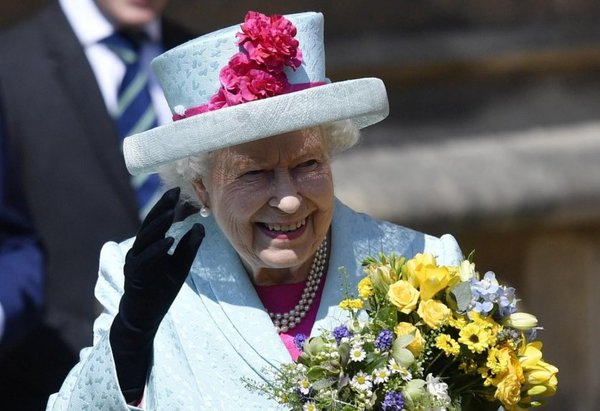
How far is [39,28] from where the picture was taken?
514 cm

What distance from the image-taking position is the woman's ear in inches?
146

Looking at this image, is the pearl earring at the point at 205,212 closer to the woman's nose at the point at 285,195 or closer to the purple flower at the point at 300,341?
the woman's nose at the point at 285,195

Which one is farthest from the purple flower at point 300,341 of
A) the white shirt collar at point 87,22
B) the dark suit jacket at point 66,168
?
the white shirt collar at point 87,22

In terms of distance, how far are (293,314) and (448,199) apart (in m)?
3.49

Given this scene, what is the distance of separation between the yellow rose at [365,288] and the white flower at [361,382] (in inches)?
7.2

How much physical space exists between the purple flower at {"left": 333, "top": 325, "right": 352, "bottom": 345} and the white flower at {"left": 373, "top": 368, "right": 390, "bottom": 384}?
0.30 feet

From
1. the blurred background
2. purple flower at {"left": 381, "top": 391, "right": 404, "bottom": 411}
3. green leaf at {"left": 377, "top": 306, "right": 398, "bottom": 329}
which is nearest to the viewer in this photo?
purple flower at {"left": 381, "top": 391, "right": 404, "bottom": 411}

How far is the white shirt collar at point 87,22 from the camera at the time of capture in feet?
17.0

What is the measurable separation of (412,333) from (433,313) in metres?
0.06

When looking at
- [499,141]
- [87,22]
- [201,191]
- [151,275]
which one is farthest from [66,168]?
[499,141]

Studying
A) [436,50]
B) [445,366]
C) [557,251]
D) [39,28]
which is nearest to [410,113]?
[436,50]

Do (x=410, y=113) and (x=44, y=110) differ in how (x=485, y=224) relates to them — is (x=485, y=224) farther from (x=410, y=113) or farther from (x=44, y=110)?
(x=44, y=110)

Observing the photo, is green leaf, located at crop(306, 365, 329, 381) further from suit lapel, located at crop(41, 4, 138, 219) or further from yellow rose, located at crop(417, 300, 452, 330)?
suit lapel, located at crop(41, 4, 138, 219)

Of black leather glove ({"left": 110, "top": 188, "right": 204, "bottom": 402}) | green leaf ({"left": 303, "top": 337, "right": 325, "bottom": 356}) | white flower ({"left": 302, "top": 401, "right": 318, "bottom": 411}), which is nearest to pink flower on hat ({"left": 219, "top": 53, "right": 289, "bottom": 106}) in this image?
black leather glove ({"left": 110, "top": 188, "right": 204, "bottom": 402})
